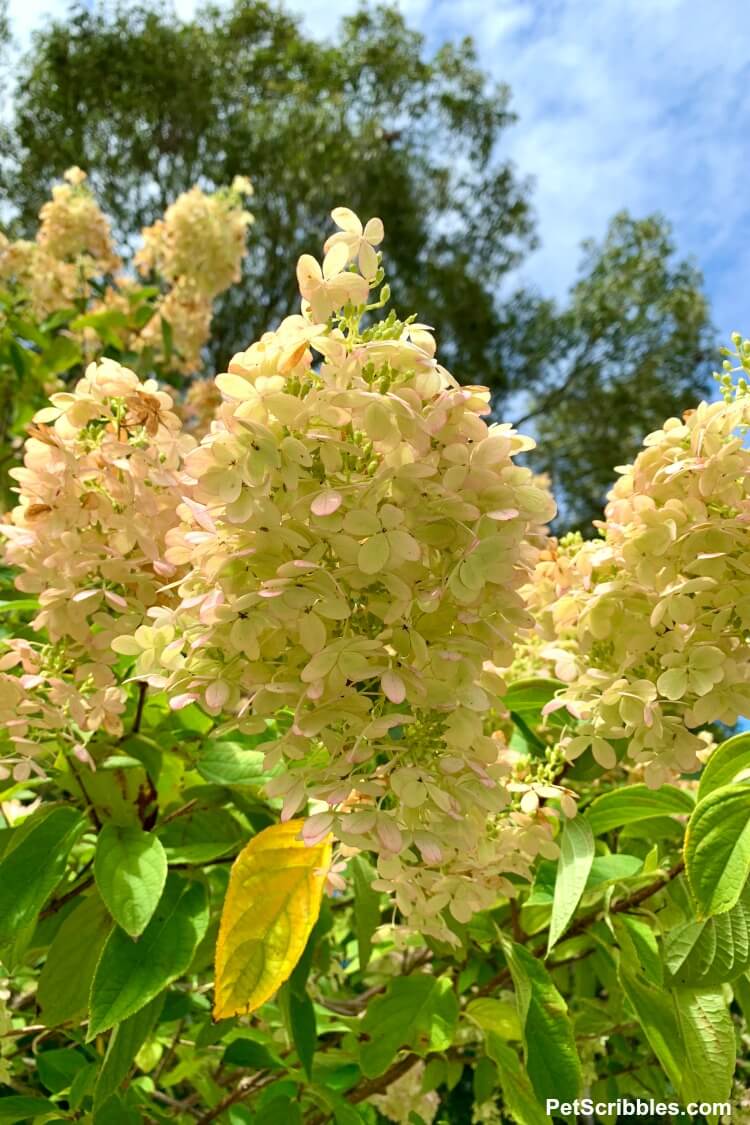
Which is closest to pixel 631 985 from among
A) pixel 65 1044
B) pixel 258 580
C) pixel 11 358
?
pixel 258 580

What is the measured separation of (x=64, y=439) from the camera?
765mm

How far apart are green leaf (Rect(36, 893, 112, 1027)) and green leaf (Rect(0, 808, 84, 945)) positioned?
0.22 feet

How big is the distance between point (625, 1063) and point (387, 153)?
32.5ft

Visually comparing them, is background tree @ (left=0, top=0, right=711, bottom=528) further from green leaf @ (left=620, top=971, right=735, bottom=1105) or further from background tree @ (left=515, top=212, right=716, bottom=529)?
green leaf @ (left=620, top=971, right=735, bottom=1105)

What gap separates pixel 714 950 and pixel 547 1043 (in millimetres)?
150

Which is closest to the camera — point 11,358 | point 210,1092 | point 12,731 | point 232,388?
point 232,388

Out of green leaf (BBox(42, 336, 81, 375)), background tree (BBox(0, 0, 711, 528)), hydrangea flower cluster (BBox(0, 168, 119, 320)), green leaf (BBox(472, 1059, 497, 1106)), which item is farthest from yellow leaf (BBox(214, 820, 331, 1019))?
background tree (BBox(0, 0, 711, 528))

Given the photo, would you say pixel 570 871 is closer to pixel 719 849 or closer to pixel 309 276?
pixel 719 849

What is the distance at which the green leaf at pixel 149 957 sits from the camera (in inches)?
25.0

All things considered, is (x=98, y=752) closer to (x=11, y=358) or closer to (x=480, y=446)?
(x=480, y=446)

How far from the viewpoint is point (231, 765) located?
0.80m

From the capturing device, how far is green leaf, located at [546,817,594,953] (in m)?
0.67

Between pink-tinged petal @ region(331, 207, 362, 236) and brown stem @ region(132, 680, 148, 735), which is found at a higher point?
pink-tinged petal @ region(331, 207, 362, 236)

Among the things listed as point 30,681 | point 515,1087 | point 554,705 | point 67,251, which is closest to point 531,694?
point 554,705
